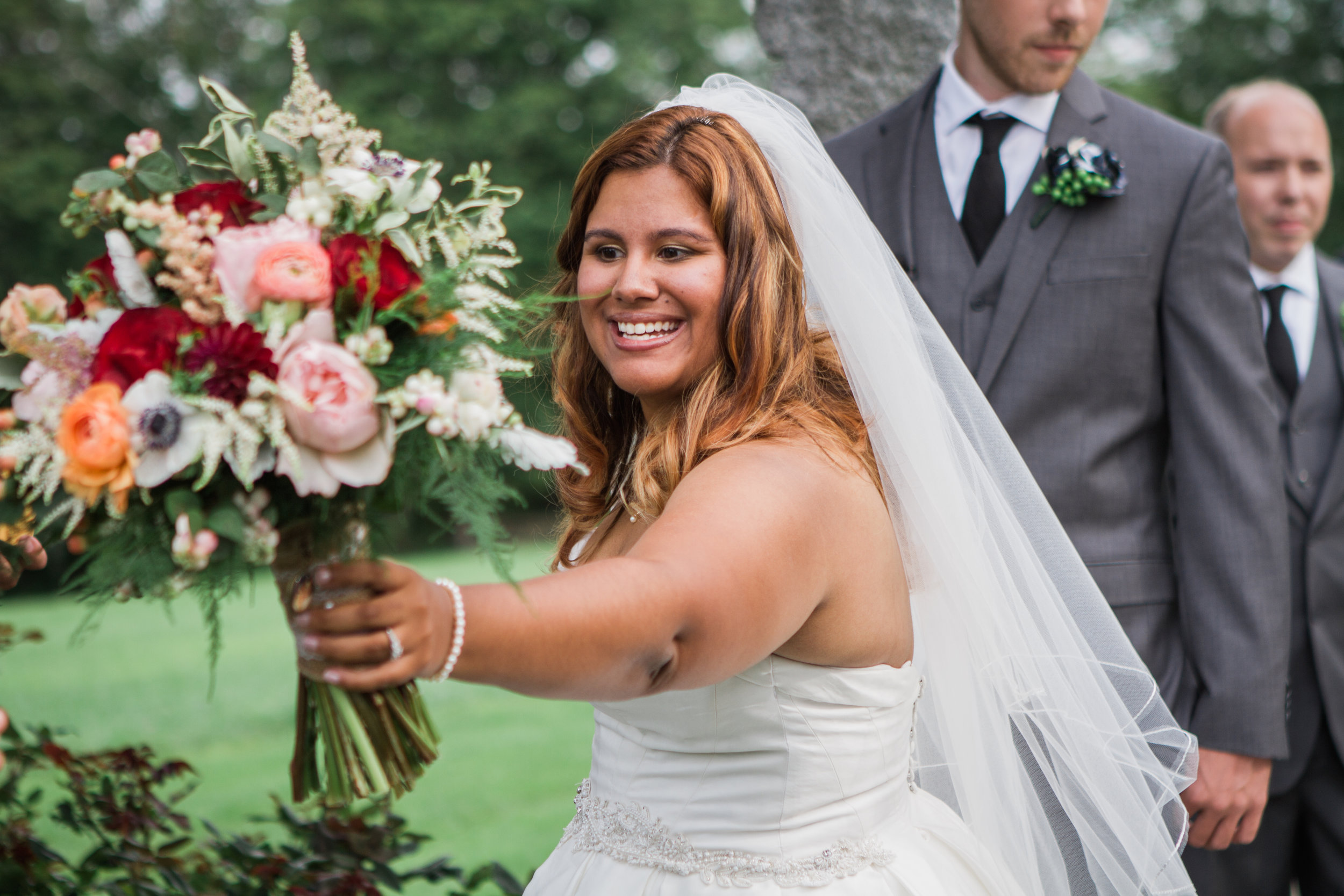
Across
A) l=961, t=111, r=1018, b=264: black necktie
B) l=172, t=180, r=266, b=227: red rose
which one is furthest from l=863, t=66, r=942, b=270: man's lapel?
l=172, t=180, r=266, b=227: red rose

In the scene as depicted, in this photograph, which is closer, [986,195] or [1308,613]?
[986,195]

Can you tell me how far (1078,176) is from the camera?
9.05ft

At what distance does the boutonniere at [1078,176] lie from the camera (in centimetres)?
274

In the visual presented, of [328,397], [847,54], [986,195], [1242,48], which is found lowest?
[328,397]

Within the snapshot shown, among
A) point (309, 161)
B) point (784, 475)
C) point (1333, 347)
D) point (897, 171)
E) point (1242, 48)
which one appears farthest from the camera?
point (1242, 48)

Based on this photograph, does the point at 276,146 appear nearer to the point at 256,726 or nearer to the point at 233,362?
the point at 233,362

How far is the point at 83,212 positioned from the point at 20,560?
2.82 feet

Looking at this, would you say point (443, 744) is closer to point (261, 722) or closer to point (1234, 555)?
point (261, 722)

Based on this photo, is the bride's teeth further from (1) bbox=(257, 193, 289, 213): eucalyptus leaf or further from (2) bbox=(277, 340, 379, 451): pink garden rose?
(2) bbox=(277, 340, 379, 451): pink garden rose

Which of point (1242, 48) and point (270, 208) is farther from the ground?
point (1242, 48)

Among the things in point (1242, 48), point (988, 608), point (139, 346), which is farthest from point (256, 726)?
point (1242, 48)

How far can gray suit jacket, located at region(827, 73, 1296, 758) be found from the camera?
8.78 feet

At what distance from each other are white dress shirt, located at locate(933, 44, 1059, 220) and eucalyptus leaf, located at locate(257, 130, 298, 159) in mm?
1876

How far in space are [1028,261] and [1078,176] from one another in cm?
23
